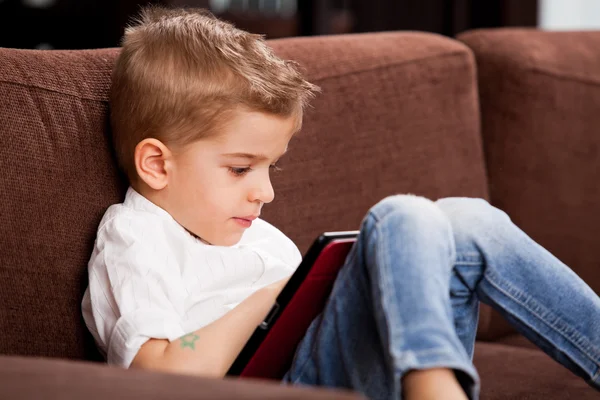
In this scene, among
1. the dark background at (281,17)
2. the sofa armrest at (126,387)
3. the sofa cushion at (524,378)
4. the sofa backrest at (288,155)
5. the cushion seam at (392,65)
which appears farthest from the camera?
the dark background at (281,17)

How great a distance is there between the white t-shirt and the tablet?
10 cm

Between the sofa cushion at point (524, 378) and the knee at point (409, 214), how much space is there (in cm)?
44

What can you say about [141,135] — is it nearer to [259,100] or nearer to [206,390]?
[259,100]

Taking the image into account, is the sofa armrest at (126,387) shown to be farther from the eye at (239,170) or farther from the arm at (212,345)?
the eye at (239,170)

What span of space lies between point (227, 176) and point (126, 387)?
1.88ft

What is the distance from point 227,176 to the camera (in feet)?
4.11

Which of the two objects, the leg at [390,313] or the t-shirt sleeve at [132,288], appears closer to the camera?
the leg at [390,313]

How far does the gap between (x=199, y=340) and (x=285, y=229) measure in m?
0.43

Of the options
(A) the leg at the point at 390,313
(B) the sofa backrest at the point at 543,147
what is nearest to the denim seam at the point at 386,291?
(A) the leg at the point at 390,313

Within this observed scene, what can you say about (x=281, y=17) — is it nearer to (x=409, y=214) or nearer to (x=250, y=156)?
(x=250, y=156)

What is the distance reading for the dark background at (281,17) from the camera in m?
3.34

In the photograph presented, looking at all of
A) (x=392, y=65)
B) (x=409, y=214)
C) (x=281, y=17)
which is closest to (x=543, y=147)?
(x=392, y=65)

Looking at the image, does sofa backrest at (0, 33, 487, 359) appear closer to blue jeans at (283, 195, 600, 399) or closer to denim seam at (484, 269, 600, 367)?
blue jeans at (283, 195, 600, 399)

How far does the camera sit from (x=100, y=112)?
1.30 m
